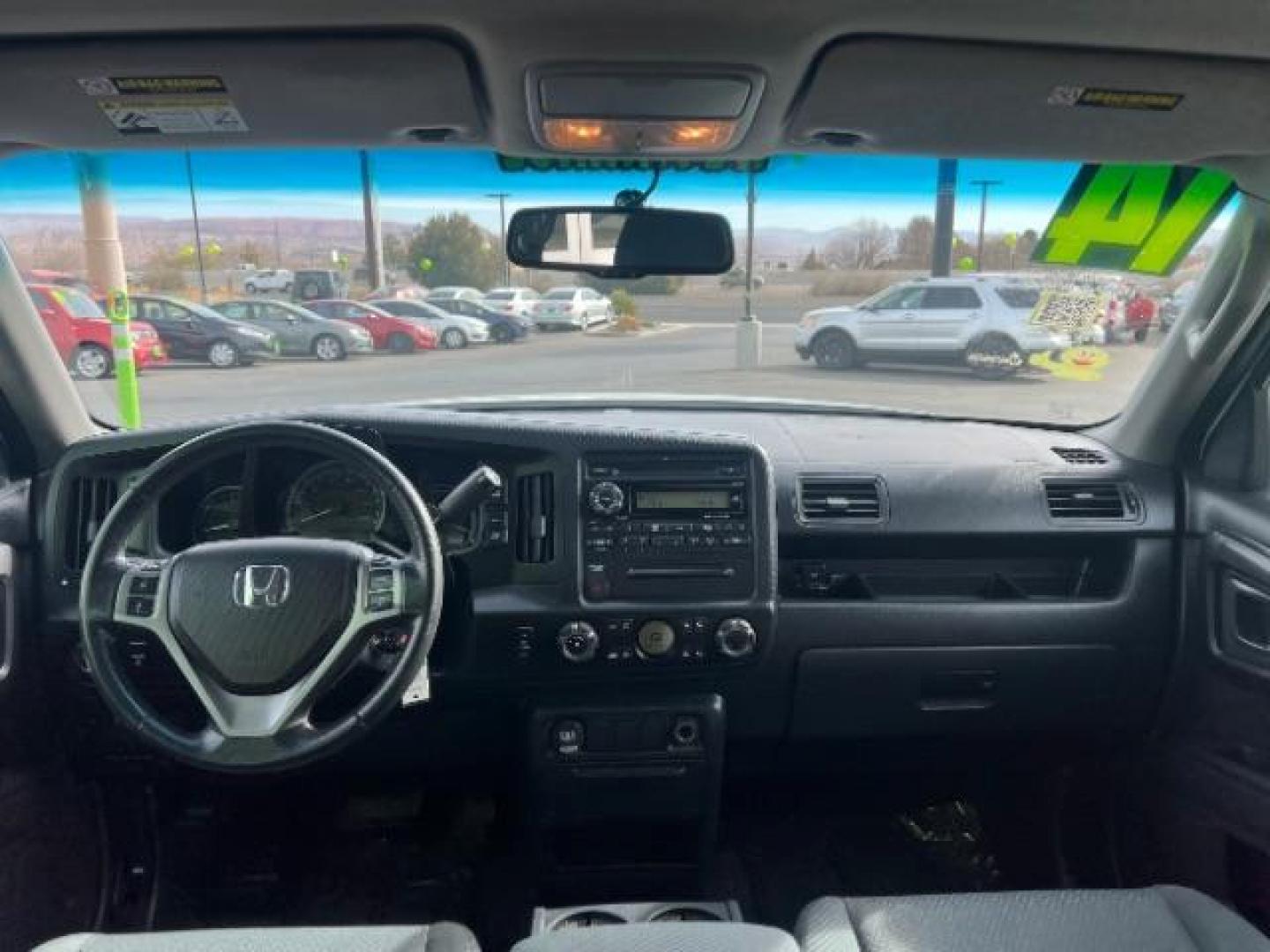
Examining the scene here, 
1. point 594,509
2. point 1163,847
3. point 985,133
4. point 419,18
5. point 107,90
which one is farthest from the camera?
point 1163,847

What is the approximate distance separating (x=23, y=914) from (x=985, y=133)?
306 cm

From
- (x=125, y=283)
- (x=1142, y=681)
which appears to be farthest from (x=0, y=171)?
(x=1142, y=681)

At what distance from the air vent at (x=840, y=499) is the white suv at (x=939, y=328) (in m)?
0.86

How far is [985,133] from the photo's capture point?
2.39m

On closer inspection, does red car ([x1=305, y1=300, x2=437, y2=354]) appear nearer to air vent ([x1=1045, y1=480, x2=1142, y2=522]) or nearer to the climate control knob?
the climate control knob

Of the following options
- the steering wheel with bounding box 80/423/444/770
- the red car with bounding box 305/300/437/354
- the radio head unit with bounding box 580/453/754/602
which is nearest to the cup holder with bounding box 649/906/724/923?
the radio head unit with bounding box 580/453/754/602

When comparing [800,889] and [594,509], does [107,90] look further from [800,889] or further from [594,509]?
[800,889]

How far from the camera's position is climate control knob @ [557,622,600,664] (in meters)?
2.71

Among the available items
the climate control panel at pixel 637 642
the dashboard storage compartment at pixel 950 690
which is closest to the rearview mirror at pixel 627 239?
the climate control panel at pixel 637 642

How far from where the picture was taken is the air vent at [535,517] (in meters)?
2.70

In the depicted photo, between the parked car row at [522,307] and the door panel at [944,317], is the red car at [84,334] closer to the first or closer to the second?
the parked car row at [522,307]

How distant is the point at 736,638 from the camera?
2.73m

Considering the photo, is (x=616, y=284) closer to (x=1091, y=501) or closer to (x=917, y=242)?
(x=917, y=242)

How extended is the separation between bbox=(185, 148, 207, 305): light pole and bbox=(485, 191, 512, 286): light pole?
2.45ft
